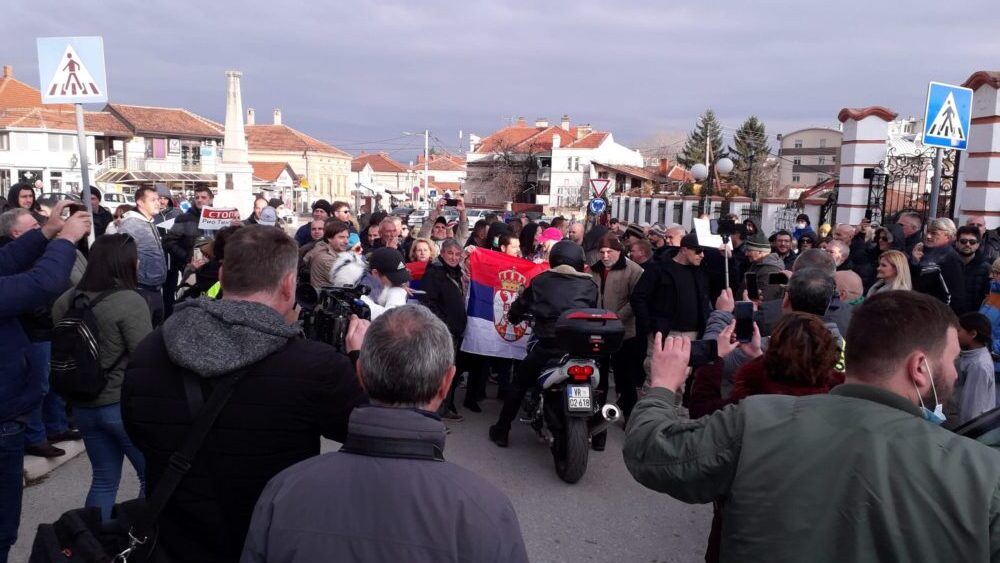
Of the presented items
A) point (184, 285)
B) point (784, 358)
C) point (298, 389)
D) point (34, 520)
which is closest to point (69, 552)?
point (298, 389)

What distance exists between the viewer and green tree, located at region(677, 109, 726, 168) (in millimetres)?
73688

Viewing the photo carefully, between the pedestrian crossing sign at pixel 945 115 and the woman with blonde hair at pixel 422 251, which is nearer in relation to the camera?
the pedestrian crossing sign at pixel 945 115

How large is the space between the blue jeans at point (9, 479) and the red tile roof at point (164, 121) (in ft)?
224

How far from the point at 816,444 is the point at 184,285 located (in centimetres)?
678

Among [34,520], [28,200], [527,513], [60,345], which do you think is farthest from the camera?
[28,200]

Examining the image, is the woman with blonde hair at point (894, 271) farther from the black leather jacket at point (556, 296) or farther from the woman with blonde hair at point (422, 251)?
the woman with blonde hair at point (422, 251)

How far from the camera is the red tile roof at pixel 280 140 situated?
88500mm

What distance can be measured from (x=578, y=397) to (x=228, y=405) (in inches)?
140

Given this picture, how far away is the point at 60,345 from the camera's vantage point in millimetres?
3742

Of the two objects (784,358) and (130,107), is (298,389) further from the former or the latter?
(130,107)

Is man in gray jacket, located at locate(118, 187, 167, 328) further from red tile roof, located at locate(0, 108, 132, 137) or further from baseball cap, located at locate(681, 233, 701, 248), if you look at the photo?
red tile roof, located at locate(0, 108, 132, 137)

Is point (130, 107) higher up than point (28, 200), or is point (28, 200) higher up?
point (130, 107)

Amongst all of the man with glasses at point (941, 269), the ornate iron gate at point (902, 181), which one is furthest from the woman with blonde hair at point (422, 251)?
the ornate iron gate at point (902, 181)

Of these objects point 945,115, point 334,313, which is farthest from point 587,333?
point 945,115
